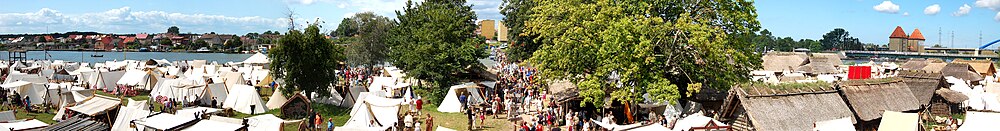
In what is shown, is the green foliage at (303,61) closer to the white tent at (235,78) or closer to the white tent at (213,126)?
the white tent at (235,78)

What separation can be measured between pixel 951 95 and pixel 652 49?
14.7 m

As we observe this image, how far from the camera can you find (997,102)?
2800cm

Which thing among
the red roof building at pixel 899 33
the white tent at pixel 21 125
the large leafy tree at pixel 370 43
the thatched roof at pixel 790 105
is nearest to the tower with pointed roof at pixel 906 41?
the red roof building at pixel 899 33

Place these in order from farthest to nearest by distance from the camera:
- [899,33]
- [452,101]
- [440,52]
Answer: [899,33] < [440,52] < [452,101]

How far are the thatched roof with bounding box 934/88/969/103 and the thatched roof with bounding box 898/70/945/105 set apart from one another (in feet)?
0.77

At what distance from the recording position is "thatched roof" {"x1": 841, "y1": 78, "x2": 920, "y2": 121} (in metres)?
21.9

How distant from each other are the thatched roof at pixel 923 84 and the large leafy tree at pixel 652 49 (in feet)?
29.1

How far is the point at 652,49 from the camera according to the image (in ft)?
65.6

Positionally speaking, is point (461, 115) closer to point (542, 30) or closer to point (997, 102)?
point (542, 30)

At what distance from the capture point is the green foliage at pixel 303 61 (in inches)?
1045

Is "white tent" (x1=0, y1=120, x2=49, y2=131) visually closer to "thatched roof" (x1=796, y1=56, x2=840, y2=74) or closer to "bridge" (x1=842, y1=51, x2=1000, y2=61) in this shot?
"thatched roof" (x1=796, y1=56, x2=840, y2=74)

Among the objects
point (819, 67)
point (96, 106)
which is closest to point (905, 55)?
point (819, 67)

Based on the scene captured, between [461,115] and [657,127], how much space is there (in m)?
9.04

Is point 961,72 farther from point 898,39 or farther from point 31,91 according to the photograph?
point 898,39
